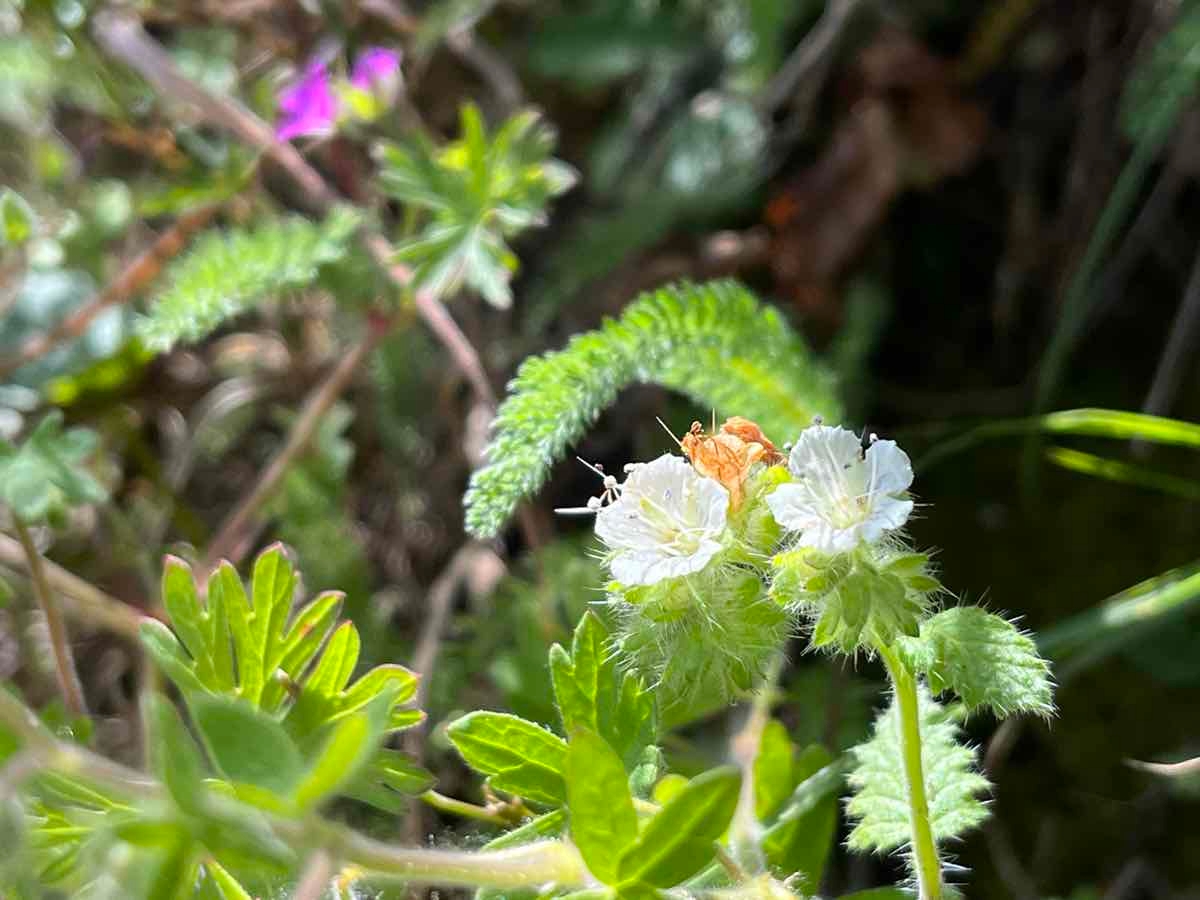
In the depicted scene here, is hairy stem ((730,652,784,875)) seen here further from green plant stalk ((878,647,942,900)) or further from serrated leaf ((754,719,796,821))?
green plant stalk ((878,647,942,900))

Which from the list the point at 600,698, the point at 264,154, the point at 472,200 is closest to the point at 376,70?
the point at 264,154

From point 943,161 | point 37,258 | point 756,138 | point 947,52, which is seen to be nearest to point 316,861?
point 37,258

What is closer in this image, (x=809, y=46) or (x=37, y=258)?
(x=37, y=258)

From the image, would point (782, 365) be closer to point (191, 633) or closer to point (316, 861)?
point (191, 633)

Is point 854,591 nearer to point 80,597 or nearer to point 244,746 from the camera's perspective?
point 244,746

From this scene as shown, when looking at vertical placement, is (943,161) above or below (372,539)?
above
